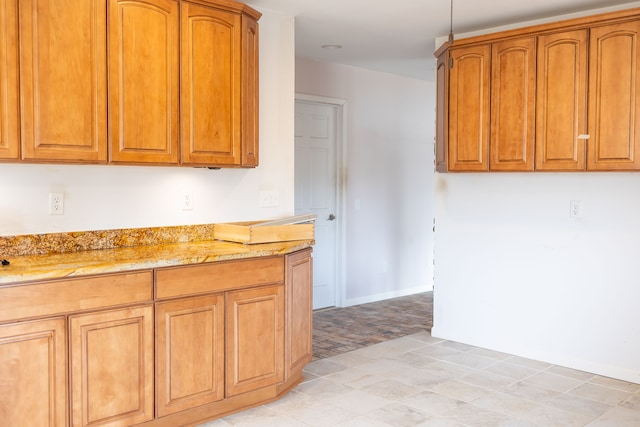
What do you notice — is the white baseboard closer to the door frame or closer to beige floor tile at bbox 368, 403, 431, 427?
the door frame

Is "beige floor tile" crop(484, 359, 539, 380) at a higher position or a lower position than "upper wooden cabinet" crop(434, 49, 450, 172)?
lower

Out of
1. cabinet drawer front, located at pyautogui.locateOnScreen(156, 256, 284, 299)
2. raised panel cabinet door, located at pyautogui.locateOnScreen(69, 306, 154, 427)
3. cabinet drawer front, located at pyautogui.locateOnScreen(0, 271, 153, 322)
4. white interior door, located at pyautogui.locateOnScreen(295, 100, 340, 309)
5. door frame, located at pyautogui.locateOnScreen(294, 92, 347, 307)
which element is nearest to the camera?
cabinet drawer front, located at pyautogui.locateOnScreen(0, 271, 153, 322)

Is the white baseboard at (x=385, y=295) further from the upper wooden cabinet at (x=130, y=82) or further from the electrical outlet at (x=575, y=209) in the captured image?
the upper wooden cabinet at (x=130, y=82)

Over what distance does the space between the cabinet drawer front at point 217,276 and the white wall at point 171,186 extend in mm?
649

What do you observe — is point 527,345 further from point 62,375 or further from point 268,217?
point 62,375

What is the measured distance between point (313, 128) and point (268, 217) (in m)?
1.90

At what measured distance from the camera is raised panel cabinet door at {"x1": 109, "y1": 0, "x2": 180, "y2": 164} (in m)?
2.89

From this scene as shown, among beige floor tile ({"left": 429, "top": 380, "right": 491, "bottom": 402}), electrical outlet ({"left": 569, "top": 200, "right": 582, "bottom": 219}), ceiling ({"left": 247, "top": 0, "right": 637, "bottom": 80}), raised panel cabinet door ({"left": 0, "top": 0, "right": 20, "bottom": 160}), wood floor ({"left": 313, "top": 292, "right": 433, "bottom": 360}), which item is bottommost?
beige floor tile ({"left": 429, "top": 380, "right": 491, "bottom": 402})

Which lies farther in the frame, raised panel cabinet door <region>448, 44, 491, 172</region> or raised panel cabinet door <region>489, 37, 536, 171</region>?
raised panel cabinet door <region>448, 44, 491, 172</region>

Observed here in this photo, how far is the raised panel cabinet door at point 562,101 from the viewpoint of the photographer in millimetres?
3605

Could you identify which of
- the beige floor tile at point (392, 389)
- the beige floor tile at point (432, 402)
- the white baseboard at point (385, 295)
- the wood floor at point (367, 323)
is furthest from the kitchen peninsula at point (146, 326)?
the white baseboard at point (385, 295)

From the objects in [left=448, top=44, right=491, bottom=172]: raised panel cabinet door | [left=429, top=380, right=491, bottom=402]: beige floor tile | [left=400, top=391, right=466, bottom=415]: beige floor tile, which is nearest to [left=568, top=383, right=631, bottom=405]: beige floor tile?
[left=429, top=380, right=491, bottom=402]: beige floor tile

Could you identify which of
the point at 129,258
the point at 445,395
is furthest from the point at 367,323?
the point at 129,258

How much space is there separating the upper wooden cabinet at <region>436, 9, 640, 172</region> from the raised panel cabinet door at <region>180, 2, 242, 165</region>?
1.64m
